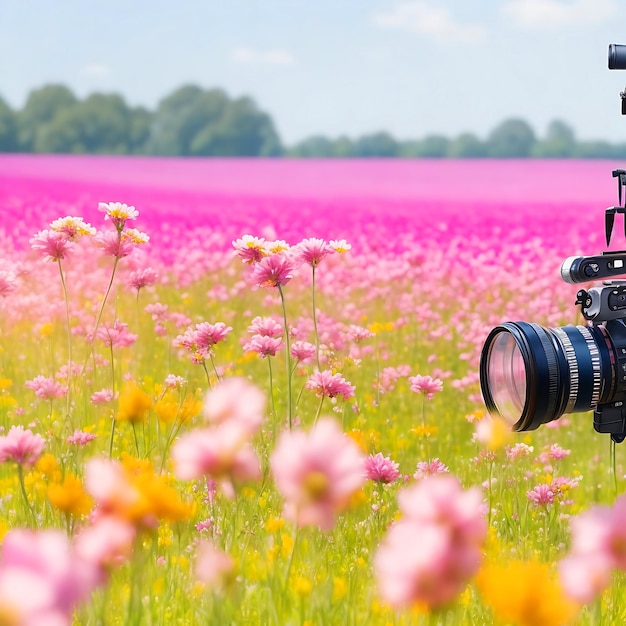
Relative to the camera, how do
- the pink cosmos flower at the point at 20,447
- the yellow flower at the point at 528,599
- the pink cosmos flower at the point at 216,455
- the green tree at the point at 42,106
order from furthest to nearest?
1. the green tree at the point at 42,106
2. the pink cosmos flower at the point at 20,447
3. the pink cosmos flower at the point at 216,455
4. the yellow flower at the point at 528,599

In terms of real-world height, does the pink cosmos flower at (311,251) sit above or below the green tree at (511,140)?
below

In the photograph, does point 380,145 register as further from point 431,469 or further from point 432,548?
point 432,548

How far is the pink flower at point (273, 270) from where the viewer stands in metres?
2.21

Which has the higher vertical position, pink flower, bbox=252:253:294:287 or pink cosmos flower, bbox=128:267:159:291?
pink flower, bbox=252:253:294:287

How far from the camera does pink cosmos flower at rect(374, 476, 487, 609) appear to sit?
2.48 ft

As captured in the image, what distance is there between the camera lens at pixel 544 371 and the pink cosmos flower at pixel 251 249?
0.63 meters

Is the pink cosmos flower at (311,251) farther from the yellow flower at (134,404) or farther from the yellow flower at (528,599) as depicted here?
the yellow flower at (528,599)

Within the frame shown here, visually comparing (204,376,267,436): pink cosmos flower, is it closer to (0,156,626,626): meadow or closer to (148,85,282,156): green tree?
(0,156,626,626): meadow

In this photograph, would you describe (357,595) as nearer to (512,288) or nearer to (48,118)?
(512,288)

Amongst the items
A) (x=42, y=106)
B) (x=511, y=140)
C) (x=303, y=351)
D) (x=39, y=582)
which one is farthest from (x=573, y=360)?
(x=42, y=106)

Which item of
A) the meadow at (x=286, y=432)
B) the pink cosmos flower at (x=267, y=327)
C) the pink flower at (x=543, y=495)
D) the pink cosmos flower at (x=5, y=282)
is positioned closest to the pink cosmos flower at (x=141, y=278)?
the meadow at (x=286, y=432)

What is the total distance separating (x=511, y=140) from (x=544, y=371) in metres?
29.6

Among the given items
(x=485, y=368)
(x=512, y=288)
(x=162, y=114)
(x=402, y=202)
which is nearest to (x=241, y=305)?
(x=512, y=288)

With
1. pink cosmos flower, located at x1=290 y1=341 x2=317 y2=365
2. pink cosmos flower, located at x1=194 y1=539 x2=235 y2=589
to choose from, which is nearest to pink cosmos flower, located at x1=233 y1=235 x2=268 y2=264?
pink cosmos flower, located at x1=290 y1=341 x2=317 y2=365
